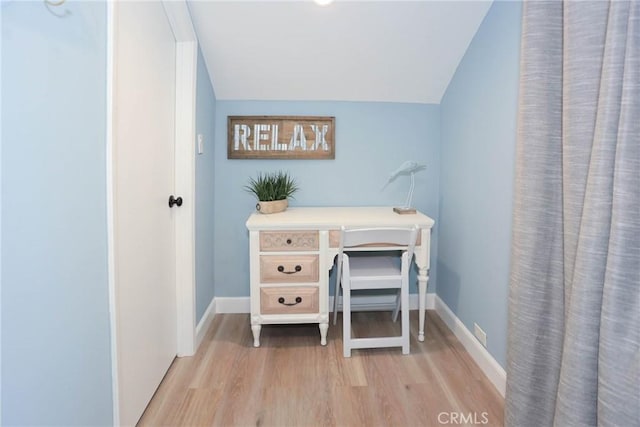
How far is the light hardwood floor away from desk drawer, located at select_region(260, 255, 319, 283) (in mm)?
440

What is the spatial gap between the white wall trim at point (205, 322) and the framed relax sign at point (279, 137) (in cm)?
108

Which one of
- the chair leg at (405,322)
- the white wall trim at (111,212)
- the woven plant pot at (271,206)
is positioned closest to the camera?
the white wall trim at (111,212)

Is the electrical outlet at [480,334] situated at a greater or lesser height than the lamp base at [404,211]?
lesser

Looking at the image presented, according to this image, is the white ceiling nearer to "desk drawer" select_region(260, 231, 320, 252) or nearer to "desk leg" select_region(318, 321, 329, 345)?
"desk drawer" select_region(260, 231, 320, 252)

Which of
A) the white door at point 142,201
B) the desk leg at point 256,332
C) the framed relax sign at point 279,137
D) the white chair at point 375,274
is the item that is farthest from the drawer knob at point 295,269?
the framed relax sign at point 279,137

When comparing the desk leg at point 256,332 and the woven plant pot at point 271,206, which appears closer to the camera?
the desk leg at point 256,332

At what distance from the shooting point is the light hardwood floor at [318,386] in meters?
1.62

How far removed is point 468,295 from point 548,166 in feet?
4.12

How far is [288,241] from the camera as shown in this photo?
2.16m

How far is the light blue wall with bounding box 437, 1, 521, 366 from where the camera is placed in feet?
5.84

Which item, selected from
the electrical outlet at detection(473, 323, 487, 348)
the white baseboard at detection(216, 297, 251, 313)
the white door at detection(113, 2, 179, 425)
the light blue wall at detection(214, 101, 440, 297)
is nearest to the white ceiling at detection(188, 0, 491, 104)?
the light blue wall at detection(214, 101, 440, 297)

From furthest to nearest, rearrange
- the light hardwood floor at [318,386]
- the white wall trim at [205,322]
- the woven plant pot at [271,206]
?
the woven plant pot at [271,206], the white wall trim at [205,322], the light hardwood floor at [318,386]

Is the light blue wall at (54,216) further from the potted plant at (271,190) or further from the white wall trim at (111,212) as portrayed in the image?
the potted plant at (271,190)

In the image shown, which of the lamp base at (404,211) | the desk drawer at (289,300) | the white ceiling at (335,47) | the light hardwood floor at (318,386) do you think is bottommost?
the light hardwood floor at (318,386)
